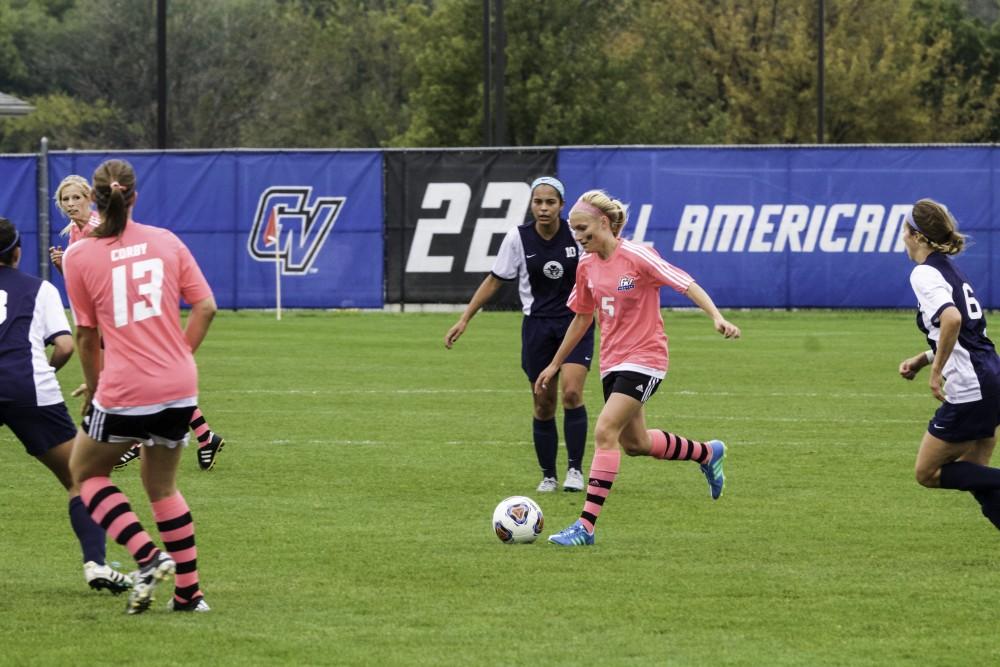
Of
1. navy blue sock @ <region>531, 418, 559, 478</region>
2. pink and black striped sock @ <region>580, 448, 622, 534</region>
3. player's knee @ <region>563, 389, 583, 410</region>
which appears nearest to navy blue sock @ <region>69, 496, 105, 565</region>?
pink and black striped sock @ <region>580, 448, 622, 534</region>

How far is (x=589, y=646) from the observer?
277 inches

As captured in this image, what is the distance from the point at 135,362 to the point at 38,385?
46.7 inches

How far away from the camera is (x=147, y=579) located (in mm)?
7480

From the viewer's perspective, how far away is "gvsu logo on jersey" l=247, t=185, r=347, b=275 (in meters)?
30.2

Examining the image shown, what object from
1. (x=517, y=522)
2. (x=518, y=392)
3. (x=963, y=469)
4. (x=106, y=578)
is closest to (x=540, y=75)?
(x=518, y=392)

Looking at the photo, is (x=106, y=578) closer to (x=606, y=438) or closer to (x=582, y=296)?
(x=606, y=438)

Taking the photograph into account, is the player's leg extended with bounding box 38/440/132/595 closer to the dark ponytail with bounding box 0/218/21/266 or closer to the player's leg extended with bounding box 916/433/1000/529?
the dark ponytail with bounding box 0/218/21/266

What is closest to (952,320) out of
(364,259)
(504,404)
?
(504,404)

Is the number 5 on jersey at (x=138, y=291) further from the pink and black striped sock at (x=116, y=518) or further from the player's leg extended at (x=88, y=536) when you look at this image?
the player's leg extended at (x=88, y=536)

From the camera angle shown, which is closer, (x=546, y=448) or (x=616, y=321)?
(x=616, y=321)

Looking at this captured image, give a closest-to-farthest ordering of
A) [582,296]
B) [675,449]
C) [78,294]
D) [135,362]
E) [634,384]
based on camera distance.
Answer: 1. [135,362]
2. [78,294]
3. [634,384]
4. [582,296]
5. [675,449]

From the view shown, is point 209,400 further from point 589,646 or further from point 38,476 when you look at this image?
point 589,646

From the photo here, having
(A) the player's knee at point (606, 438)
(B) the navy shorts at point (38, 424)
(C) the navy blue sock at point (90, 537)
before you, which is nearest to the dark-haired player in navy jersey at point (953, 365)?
(A) the player's knee at point (606, 438)

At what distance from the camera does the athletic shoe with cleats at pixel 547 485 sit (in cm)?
1171
